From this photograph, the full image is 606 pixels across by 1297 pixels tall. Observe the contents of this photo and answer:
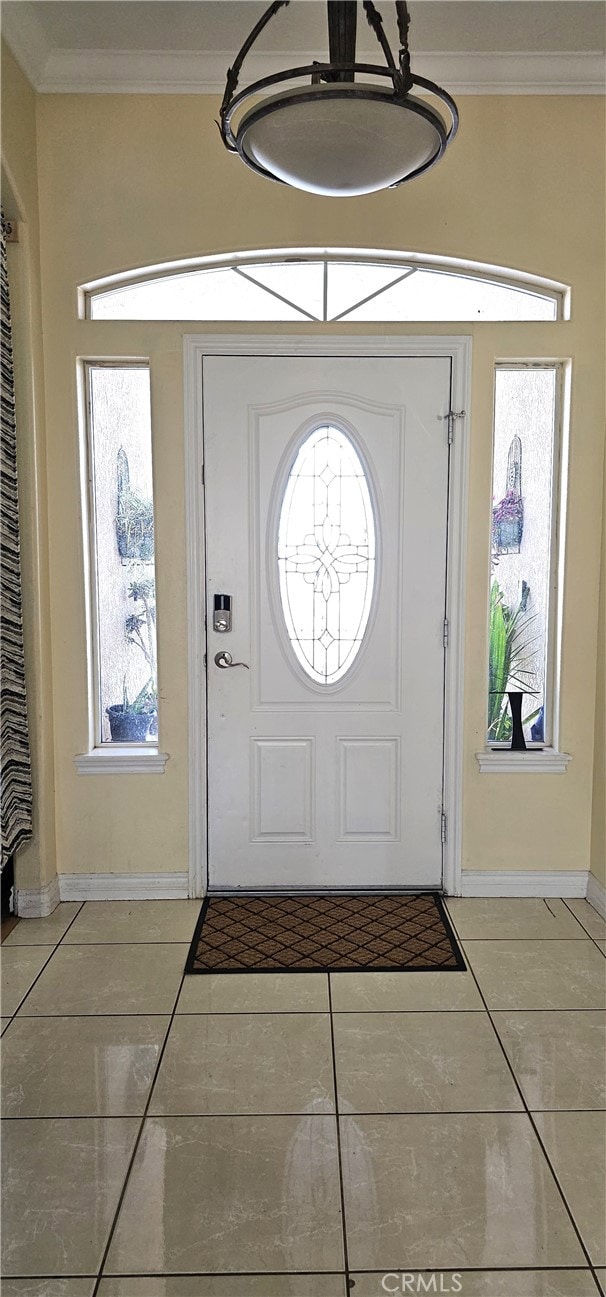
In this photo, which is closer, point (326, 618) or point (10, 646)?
point (10, 646)

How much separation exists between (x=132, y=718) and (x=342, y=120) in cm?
241

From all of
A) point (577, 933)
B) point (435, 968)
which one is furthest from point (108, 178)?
point (577, 933)

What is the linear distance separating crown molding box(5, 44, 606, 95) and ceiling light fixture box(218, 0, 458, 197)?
157cm

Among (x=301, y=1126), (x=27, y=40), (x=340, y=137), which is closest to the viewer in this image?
(x=340, y=137)

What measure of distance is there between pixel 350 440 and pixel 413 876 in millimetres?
1803

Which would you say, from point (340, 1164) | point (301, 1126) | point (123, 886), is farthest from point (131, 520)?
point (340, 1164)

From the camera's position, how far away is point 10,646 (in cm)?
315

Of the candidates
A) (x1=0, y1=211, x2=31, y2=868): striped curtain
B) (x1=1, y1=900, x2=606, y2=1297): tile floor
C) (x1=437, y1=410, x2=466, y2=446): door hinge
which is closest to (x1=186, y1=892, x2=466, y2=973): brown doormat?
(x1=1, y1=900, x2=606, y2=1297): tile floor

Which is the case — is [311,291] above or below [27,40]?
below

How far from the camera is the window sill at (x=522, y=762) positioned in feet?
11.6

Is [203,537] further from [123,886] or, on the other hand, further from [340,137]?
[340,137]

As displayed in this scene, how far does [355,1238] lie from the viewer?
1.81 metres
